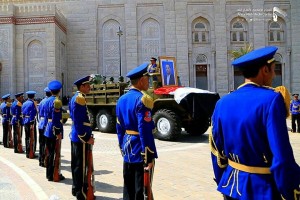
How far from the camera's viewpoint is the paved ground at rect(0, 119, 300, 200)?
5.37 meters

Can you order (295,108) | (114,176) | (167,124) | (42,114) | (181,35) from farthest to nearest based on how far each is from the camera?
1. (181,35)
2. (295,108)
3. (167,124)
4. (42,114)
5. (114,176)

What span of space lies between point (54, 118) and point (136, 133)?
331cm

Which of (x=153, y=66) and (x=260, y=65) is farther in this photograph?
(x=153, y=66)

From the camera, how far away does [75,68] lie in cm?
2788

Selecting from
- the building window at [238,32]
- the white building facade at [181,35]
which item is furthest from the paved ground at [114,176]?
the building window at [238,32]

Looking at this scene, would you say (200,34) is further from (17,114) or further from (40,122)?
(40,122)

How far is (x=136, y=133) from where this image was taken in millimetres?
3742

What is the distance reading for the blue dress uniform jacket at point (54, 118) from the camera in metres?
6.45

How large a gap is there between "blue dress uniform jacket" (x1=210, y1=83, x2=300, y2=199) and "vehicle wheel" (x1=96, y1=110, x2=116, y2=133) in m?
11.5

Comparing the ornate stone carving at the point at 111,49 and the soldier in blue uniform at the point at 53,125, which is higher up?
the ornate stone carving at the point at 111,49

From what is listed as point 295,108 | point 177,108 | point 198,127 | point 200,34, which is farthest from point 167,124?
point 200,34

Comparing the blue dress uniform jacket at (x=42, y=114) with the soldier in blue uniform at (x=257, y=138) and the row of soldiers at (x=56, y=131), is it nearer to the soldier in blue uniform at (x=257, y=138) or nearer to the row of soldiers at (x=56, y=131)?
the row of soldiers at (x=56, y=131)

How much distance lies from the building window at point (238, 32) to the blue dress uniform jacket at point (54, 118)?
24.3m

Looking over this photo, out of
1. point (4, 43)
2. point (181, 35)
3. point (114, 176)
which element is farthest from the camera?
point (181, 35)
